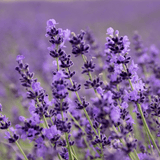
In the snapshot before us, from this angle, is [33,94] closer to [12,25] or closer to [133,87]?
[133,87]

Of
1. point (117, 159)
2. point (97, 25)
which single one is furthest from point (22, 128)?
point (97, 25)

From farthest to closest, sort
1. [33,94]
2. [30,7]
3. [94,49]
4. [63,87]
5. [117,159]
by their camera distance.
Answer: [30,7]
[94,49]
[33,94]
[63,87]
[117,159]

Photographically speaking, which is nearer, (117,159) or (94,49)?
(117,159)

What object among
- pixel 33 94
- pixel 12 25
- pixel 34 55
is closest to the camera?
pixel 33 94

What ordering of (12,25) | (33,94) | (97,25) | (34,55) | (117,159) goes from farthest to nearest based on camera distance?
(97,25), (12,25), (34,55), (33,94), (117,159)

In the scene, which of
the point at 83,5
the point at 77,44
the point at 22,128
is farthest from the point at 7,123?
the point at 83,5

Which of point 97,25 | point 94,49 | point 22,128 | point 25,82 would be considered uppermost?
point 97,25

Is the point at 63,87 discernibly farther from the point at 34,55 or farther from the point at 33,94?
the point at 34,55

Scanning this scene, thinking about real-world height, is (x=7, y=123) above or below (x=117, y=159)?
above

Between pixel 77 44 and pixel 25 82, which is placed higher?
pixel 77 44
